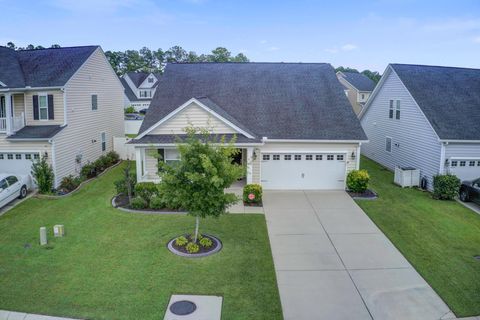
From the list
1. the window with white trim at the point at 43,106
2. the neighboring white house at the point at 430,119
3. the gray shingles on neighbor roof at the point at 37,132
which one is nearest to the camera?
the gray shingles on neighbor roof at the point at 37,132

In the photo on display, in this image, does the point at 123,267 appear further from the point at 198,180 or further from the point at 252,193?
the point at 252,193

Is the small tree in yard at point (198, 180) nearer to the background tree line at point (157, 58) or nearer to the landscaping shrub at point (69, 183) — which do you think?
the landscaping shrub at point (69, 183)

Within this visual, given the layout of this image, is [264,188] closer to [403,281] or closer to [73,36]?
[403,281]

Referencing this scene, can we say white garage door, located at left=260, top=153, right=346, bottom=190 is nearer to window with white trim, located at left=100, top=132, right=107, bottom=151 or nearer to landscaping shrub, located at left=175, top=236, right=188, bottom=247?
landscaping shrub, located at left=175, top=236, right=188, bottom=247

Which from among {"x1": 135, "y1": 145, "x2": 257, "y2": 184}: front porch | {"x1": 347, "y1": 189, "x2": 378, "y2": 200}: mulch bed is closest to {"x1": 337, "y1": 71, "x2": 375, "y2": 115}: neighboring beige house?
{"x1": 347, "y1": 189, "x2": 378, "y2": 200}: mulch bed

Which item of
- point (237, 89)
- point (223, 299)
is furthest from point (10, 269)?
point (237, 89)

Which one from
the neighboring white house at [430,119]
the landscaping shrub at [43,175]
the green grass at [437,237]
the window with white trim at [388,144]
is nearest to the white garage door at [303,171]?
the green grass at [437,237]
